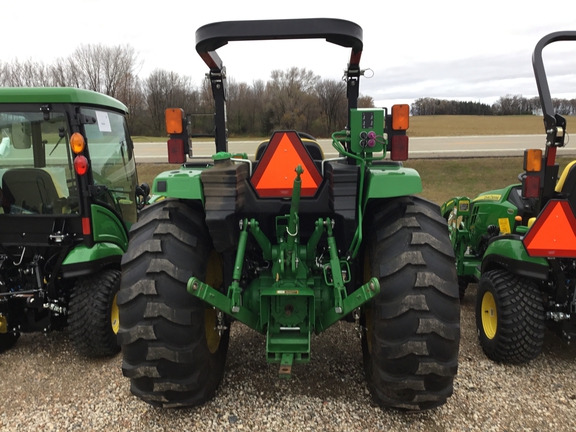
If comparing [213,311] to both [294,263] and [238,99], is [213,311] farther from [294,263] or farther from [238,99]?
[238,99]

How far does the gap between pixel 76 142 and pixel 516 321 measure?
3.49 meters

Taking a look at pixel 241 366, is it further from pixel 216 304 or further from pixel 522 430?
pixel 522 430

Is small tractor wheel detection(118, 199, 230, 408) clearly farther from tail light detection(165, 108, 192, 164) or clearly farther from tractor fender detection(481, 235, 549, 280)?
tractor fender detection(481, 235, 549, 280)

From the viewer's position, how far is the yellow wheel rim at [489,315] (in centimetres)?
347

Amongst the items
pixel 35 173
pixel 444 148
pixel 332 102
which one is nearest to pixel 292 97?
pixel 332 102

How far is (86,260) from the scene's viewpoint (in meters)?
3.27

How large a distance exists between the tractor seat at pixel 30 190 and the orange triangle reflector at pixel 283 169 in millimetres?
1893

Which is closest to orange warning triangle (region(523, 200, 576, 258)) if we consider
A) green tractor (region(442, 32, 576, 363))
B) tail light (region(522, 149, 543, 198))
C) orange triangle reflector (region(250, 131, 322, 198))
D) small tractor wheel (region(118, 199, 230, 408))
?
green tractor (region(442, 32, 576, 363))

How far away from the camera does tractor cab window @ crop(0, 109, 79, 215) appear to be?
11.1 ft

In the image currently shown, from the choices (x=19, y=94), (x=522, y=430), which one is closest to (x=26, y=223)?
(x=19, y=94)

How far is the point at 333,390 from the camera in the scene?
2.80m

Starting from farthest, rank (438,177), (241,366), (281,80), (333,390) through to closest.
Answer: (438,177) → (281,80) → (241,366) → (333,390)

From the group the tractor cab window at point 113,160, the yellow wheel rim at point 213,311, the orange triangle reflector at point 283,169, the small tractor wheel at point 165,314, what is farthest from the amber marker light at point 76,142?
the orange triangle reflector at point 283,169

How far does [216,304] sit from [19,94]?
2338mm
